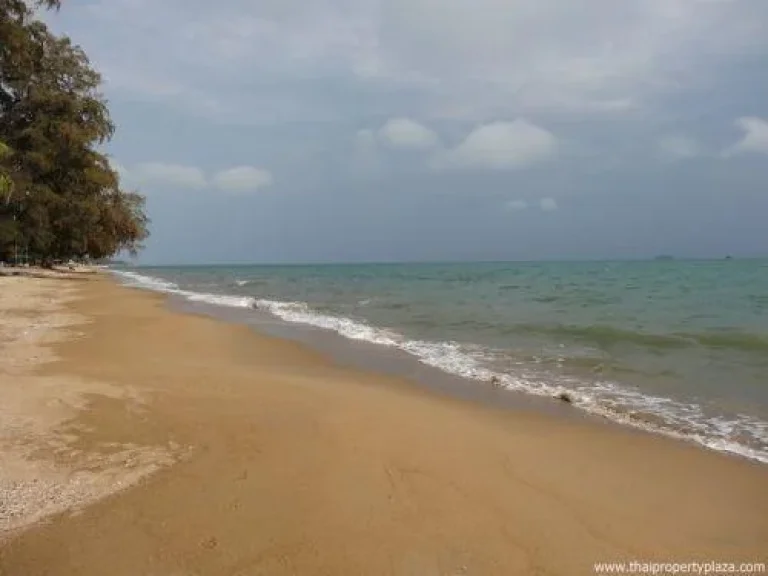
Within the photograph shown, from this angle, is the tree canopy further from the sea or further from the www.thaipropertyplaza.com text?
the www.thaipropertyplaza.com text

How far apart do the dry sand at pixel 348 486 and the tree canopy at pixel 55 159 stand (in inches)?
1279

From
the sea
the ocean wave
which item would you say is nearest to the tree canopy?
the sea

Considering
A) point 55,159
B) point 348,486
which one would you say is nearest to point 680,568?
point 348,486

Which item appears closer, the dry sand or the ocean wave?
the dry sand

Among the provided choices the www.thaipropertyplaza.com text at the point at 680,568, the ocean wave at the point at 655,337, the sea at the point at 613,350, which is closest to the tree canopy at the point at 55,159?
the sea at the point at 613,350

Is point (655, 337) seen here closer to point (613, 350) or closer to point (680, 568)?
point (613, 350)

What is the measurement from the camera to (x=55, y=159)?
37.1m

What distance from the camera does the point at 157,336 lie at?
1388 centimetres

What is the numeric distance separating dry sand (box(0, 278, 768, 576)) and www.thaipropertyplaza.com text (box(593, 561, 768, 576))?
0.31 ft

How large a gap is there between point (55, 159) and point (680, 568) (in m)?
42.0

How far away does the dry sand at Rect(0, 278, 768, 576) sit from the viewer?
362cm

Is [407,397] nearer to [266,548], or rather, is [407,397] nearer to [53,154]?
[266,548]

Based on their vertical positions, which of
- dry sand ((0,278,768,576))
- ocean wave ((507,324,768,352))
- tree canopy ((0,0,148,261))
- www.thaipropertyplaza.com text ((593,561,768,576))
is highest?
tree canopy ((0,0,148,261))

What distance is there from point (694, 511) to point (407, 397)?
4407 mm
